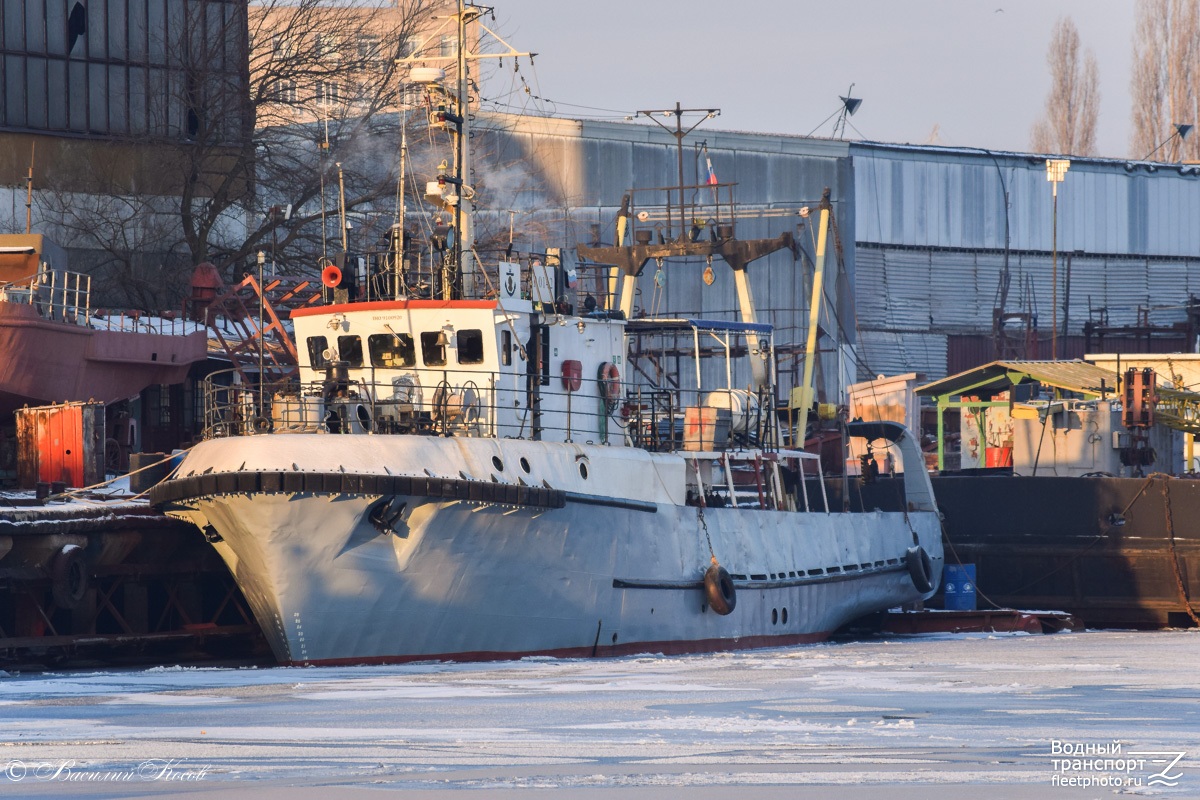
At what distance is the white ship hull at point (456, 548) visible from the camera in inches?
589

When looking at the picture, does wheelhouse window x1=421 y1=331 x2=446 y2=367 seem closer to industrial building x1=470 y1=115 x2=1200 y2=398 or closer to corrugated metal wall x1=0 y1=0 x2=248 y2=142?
corrugated metal wall x1=0 y1=0 x2=248 y2=142

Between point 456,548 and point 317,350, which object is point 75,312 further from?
point 456,548

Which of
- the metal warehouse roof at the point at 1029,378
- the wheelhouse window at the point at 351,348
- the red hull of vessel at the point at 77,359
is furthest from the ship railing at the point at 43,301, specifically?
the metal warehouse roof at the point at 1029,378

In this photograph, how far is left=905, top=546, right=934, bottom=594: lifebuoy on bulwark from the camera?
74.6 feet

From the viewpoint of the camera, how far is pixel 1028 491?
930 inches

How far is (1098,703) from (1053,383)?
19.4m

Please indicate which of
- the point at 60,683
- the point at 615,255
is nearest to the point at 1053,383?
the point at 615,255

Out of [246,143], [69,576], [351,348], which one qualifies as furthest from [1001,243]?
[69,576]

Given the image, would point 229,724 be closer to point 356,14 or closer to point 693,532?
point 693,532

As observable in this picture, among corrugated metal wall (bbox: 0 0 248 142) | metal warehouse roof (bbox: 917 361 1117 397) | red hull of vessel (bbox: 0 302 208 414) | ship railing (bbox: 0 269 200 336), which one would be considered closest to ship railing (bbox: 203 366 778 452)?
red hull of vessel (bbox: 0 302 208 414)

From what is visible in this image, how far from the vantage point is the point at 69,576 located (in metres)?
16.4

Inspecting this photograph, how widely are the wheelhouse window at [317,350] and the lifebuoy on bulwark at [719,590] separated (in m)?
5.11

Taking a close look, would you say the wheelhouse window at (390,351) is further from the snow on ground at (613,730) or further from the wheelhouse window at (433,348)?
the snow on ground at (613,730)

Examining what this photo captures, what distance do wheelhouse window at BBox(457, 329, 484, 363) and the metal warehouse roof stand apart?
16.4m
